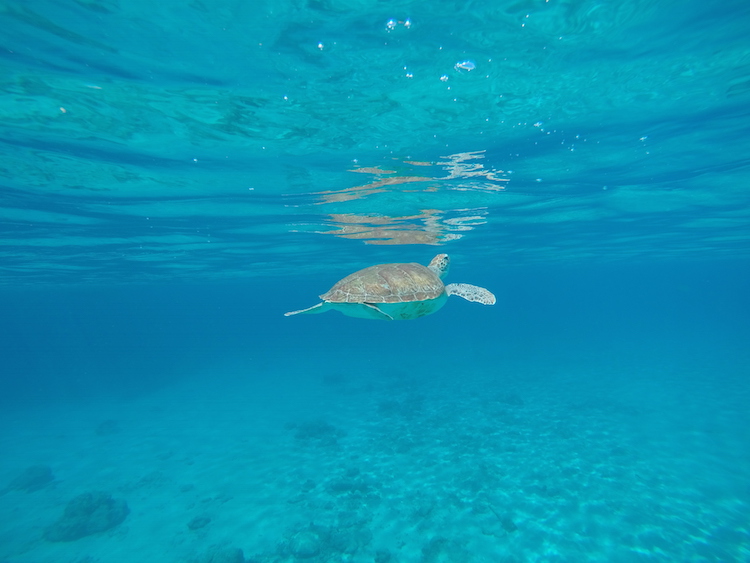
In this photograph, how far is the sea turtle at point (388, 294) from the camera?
→ 7.09 m

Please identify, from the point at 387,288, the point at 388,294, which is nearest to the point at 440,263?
the point at 387,288

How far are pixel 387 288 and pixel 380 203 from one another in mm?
10434

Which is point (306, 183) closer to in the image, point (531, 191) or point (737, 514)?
point (531, 191)

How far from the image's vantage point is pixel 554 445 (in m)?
16.7

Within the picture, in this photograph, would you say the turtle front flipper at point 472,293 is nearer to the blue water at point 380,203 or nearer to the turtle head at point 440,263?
the turtle head at point 440,263

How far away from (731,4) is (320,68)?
808cm

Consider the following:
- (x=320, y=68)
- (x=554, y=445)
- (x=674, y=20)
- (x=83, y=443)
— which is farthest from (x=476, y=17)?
(x=83, y=443)

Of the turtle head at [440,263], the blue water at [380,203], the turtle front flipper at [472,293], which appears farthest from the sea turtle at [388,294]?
the blue water at [380,203]

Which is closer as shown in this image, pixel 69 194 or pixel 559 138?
pixel 559 138

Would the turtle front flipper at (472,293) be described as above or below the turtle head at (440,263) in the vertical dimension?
below

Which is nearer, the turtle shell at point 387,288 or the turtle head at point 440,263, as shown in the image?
the turtle shell at point 387,288

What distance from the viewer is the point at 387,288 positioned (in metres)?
7.40

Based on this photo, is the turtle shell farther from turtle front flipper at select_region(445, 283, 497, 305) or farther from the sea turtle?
turtle front flipper at select_region(445, 283, 497, 305)

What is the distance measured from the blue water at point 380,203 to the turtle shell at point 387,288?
4615mm
